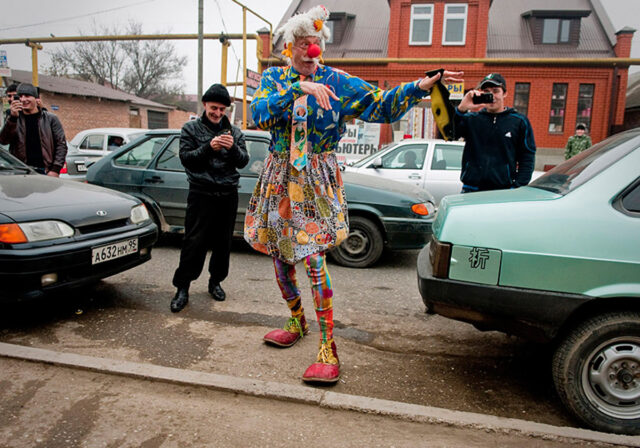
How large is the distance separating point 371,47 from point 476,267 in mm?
23086

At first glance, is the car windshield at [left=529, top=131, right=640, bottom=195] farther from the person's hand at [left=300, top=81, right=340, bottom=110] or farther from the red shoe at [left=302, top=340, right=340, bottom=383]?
the red shoe at [left=302, top=340, right=340, bottom=383]

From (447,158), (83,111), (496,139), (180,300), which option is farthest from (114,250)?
(83,111)

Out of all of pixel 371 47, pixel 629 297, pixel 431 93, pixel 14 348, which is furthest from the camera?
pixel 371 47

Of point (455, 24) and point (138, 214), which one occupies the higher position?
point (455, 24)

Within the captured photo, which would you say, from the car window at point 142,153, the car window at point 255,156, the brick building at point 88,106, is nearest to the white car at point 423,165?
the car window at point 255,156

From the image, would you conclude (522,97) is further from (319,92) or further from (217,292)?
(319,92)

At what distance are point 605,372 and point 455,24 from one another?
23.1 meters

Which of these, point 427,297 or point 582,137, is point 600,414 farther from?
point 582,137

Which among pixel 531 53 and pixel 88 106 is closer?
pixel 531 53

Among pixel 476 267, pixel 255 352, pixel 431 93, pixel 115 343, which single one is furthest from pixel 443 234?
pixel 115 343

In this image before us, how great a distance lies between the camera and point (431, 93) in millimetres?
2717

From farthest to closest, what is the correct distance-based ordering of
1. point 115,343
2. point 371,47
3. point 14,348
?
point 371,47
point 115,343
point 14,348

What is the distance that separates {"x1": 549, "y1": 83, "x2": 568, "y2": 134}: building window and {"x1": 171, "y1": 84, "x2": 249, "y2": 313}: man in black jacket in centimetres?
2185

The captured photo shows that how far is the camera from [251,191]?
5.79m
